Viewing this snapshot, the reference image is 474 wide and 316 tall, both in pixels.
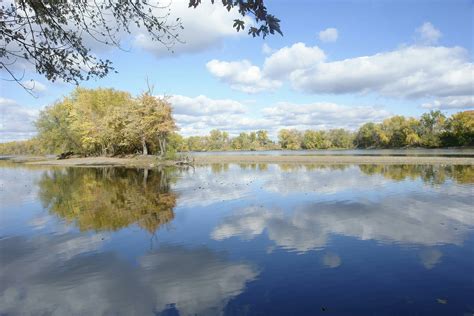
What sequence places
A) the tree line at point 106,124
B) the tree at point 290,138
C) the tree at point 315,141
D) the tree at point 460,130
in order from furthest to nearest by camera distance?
the tree at point 290,138 → the tree at point 315,141 → the tree at point 460,130 → the tree line at point 106,124

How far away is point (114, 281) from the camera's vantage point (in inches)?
352

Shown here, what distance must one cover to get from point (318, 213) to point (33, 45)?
13.7 metres

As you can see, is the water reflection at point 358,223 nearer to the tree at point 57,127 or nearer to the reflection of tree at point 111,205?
the reflection of tree at point 111,205

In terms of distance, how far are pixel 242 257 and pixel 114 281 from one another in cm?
390

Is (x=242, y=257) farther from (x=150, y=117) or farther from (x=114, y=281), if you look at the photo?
(x=150, y=117)

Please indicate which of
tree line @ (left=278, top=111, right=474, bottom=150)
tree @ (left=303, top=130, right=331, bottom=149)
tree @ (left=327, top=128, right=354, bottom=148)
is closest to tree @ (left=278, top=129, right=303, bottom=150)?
tree line @ (left=278, top=111, right=474, bottom=150)

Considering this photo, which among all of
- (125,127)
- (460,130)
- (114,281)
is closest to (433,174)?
(114,281)

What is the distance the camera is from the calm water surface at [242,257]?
7.64 m

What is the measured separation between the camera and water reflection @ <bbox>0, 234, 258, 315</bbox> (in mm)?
7637

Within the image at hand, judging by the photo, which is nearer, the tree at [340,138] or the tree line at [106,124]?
the tree line at [106,124]

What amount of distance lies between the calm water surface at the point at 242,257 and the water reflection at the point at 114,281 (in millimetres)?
34

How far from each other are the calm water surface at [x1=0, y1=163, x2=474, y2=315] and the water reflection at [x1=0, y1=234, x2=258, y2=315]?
0.11ft

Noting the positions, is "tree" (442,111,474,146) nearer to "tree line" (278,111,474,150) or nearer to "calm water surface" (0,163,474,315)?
"tree line" (278,111,474,150)

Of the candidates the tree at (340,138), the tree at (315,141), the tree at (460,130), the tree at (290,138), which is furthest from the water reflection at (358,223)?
the tree at (290,138)
